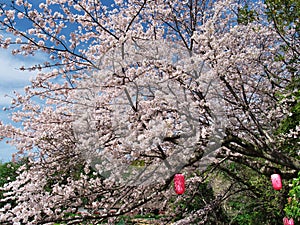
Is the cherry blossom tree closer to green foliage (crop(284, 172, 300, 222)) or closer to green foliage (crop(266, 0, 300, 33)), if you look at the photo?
green foliage (crop(284, 172, 300, 222))

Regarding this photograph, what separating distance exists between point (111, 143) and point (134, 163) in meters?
0.34

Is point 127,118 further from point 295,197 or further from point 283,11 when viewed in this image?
point 283,11

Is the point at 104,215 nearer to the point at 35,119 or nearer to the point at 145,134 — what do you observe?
the point at 145,134

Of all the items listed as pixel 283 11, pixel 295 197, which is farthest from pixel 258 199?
pixel 283 11

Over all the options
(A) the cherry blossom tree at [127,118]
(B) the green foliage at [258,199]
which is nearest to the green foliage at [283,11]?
(A) the cherry blossom tree at [127,118]

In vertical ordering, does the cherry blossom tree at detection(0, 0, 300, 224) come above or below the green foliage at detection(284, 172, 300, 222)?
above

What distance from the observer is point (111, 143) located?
3158mm

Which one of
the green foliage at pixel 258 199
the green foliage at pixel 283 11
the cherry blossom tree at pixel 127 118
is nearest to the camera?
the cherry blossom tree at pixel 127 118

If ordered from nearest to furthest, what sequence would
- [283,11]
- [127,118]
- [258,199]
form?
[127,118]
[283,11]
[258,199]

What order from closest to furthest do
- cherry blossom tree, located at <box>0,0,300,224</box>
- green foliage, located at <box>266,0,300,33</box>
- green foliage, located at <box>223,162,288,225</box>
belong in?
1. cherry blossom tree, located at <box>0,0,300,224</box>
2. green foliage, located at <box>266,0,300,33</box>
3. green foliage, located at <box>223,162,288,225</box>

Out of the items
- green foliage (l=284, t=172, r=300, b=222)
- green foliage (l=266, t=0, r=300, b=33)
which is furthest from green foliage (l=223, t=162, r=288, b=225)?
green foliage (l=266, t=0, r=300, b=33)

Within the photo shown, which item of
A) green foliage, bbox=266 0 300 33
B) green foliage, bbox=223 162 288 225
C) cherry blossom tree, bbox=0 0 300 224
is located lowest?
green foliage, bbox=223 162 288 225

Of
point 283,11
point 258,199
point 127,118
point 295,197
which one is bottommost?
point 258,199

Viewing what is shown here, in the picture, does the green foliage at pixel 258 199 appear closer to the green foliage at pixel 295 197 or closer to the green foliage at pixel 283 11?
the green foliage at pixel 295 197
